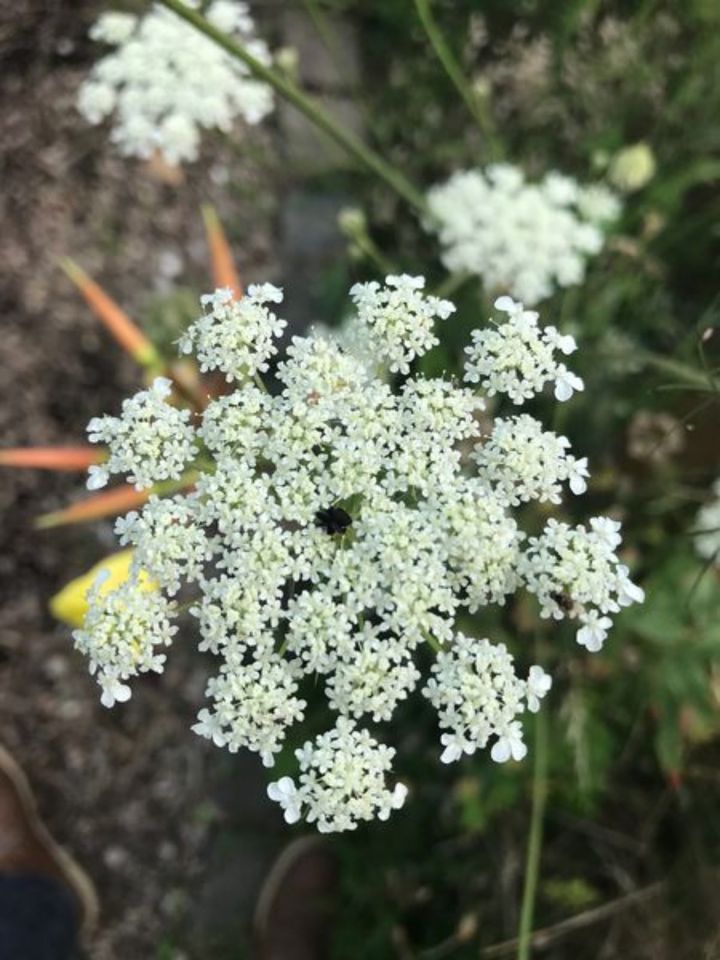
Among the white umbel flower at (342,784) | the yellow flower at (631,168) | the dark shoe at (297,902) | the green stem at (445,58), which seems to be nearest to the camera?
the white umbel flower at (342,784)

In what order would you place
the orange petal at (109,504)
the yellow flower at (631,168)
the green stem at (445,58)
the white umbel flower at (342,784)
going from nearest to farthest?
the white umbel flower at (342,784) < the green stem at (445,58) < the yellow flower at (631,168) < the orange petal at (109,504)

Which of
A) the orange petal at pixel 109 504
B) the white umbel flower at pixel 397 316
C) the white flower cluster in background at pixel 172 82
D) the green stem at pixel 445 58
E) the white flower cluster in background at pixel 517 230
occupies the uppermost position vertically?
the white flower cluster in background at pixel 172 82

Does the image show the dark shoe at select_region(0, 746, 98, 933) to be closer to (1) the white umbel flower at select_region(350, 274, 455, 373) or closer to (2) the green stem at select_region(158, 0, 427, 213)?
(2) the green stem at select_region(158, 0, 427, 213)

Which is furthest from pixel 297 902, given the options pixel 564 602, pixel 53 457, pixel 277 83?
pixel 277 83

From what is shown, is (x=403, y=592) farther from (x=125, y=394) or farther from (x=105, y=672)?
(x=125, y=394)

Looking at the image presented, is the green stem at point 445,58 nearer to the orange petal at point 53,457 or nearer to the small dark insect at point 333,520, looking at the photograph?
the small dark insect at point 333,520

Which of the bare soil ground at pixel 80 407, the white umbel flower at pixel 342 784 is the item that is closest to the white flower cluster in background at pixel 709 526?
the white umbel flower at pixel 342 784
